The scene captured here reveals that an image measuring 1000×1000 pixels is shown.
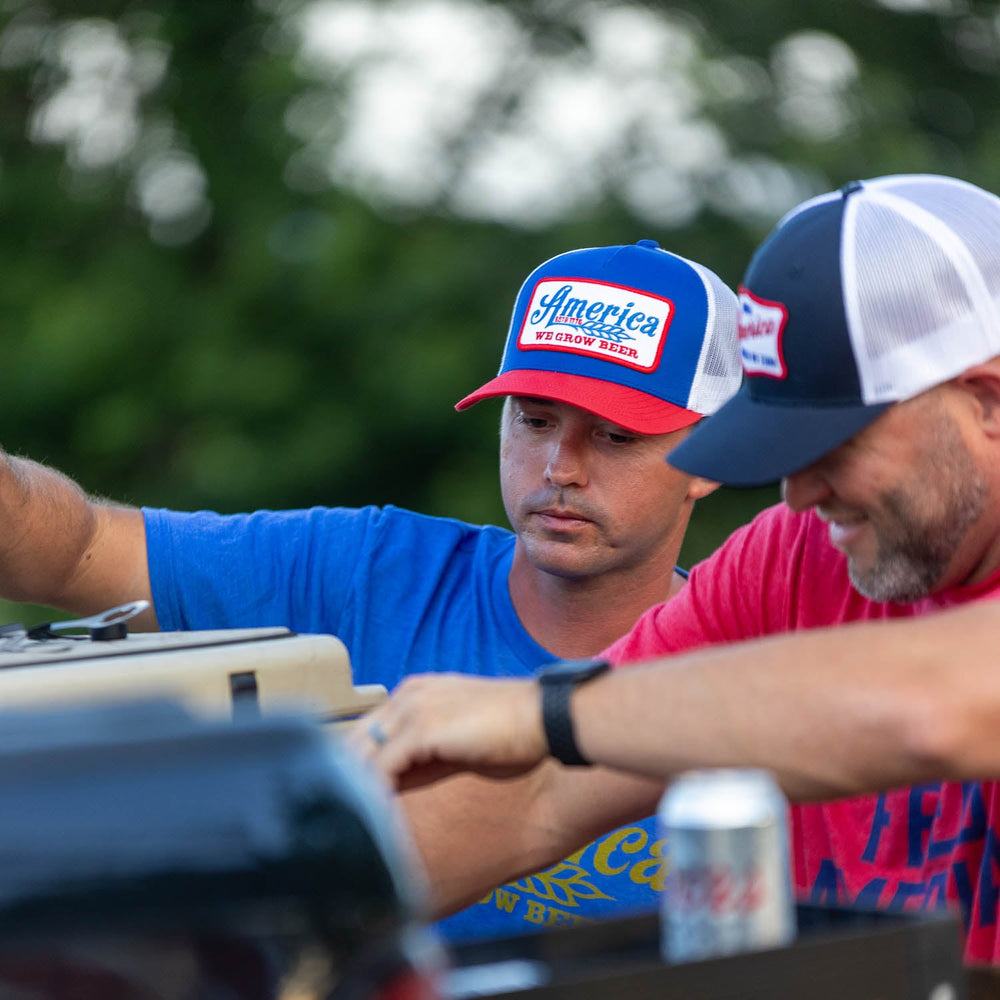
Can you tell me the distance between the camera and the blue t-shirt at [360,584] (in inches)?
110

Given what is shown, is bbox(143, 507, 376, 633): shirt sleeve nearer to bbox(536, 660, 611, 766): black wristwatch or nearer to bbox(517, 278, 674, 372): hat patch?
bbox(517, 278, 674, 372): hat patch

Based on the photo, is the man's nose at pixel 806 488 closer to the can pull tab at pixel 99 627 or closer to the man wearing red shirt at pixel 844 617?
the man wearing red shirt at pixel 844 617

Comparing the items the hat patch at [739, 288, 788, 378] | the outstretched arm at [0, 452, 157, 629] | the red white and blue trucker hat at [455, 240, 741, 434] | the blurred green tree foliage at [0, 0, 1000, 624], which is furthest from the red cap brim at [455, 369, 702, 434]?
the blurred green tree foliage at [0, 0, 1000, 624]

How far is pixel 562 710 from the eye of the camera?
1534 millimetres

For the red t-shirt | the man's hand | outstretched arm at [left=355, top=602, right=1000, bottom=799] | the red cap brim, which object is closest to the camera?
outstretched arm at [left=355, top=602, right=1000, bottom=799]

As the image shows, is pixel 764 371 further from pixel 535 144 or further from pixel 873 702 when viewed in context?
pixel 535 144

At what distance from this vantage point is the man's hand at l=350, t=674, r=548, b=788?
154 cm

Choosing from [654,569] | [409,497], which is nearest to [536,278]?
[654,569]

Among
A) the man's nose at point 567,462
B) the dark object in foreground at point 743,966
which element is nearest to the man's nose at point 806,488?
the dark object in foreground at point 743,966

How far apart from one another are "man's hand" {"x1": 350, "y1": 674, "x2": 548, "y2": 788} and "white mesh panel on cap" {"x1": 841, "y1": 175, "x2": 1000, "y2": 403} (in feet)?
1.80

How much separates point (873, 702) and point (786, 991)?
0.98 ft

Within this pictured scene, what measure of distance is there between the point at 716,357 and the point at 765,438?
45.2 inches

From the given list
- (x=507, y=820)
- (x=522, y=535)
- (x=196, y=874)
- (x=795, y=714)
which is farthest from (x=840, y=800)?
(x=522, y=535)

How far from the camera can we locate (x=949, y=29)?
1143 centimetres
